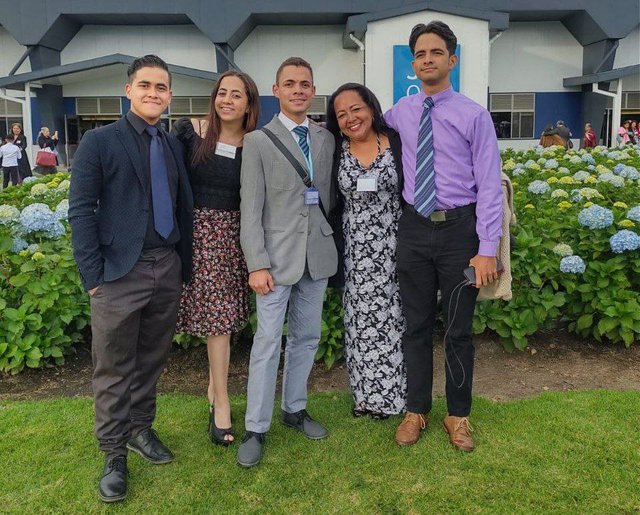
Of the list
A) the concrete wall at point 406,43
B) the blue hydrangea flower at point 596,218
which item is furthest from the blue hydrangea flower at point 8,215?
the concrete wall at point 406,43

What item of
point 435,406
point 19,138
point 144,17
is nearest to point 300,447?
point 435,406

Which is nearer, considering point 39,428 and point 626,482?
point 626,482

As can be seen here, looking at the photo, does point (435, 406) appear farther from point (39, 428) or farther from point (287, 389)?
point (39, 428)

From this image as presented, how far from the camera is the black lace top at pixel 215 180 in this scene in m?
3.15

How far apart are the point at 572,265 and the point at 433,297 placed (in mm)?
1440

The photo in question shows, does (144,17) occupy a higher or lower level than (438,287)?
higher

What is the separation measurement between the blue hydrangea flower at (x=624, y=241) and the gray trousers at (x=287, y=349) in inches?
87.9

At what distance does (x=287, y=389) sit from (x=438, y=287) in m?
1.02

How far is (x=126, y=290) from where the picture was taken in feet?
9.25

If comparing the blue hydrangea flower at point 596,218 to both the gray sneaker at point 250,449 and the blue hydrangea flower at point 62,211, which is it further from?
the blue hydrangea flower at point 62,211

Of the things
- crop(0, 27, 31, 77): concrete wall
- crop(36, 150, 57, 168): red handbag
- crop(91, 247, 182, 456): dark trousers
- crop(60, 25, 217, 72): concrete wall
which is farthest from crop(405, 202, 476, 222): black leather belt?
crop(0, 27, 31, 77): concrete wall

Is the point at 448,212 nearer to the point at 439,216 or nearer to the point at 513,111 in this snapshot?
the point at 439,216

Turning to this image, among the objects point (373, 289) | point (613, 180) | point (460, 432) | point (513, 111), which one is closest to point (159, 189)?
point (373, 289)

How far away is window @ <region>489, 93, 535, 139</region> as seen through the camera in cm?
2434
